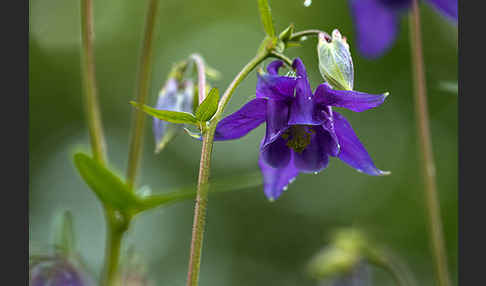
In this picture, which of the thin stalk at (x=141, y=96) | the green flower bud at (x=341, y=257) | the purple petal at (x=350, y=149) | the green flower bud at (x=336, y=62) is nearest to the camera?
the green flower bud at (x=336, y=62)

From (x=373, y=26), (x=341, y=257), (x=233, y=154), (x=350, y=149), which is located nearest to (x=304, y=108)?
(x=350, y=149)

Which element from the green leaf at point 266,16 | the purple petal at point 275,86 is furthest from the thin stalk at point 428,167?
the green leaf at point 266,16

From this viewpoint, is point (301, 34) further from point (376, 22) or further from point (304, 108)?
point (376, 22)

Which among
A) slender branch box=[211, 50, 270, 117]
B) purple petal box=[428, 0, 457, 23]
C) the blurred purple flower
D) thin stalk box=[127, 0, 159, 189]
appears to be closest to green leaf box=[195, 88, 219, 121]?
slender branch box=[211, 50, 270, 117]

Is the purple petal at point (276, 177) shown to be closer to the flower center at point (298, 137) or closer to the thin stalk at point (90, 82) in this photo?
the flower center at point (298, 137)

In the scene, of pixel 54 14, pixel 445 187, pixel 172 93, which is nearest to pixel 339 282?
pixel 172 93

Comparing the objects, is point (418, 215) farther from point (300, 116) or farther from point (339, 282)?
point (300, 116)

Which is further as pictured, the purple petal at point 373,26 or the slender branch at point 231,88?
the purple petal at point 373,26
